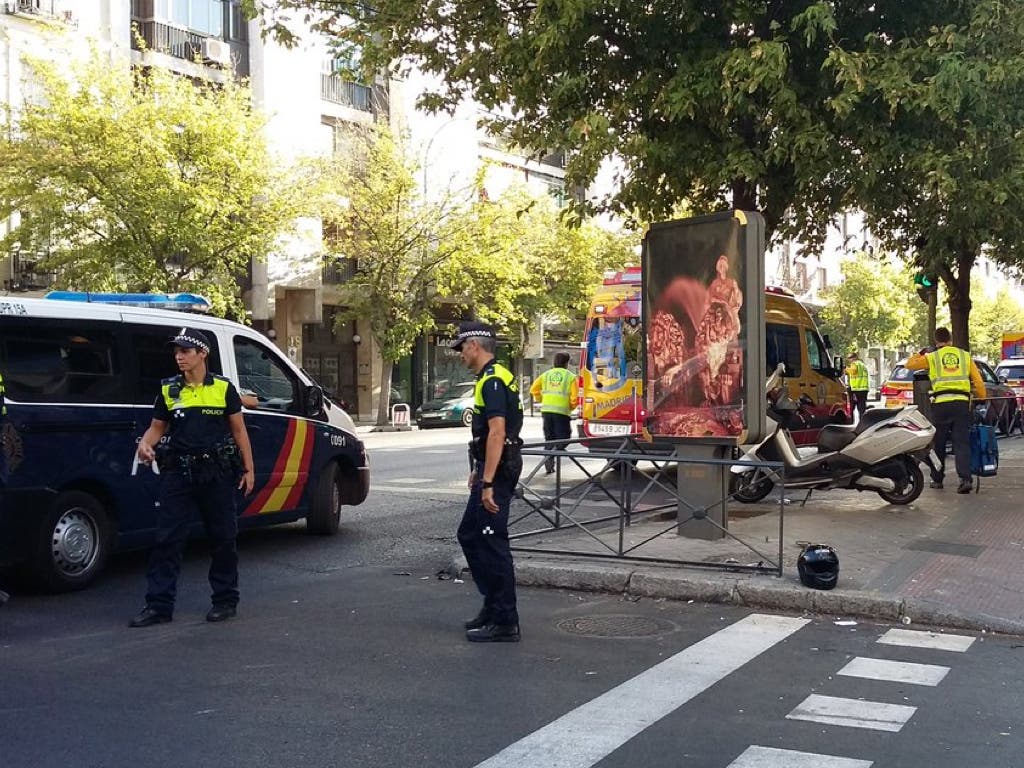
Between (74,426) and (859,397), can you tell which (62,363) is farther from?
(859,397)

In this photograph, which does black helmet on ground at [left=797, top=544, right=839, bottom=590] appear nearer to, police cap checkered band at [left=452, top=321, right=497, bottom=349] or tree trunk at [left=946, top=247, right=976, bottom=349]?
police cap checkered band at [left=452, top=321, right=497, bottom=349]

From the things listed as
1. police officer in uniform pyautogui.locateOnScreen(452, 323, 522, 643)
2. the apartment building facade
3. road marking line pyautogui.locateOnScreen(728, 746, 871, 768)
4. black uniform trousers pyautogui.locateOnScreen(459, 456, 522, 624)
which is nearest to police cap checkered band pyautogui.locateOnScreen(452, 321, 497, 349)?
police officer in uniform pyautogui.locateOnScreen(452, 323, 522, 643)

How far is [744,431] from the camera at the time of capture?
8.70m

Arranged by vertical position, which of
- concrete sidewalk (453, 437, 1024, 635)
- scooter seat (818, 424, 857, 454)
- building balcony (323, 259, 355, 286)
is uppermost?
building balcony (323, 259, 355, 286)

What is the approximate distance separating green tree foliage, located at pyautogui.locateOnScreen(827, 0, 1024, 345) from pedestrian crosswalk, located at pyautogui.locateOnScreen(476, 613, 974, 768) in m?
4.95

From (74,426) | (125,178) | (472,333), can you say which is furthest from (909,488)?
(125,178)

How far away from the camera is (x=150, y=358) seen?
815cm

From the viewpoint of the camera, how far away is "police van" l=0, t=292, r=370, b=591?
725 cm

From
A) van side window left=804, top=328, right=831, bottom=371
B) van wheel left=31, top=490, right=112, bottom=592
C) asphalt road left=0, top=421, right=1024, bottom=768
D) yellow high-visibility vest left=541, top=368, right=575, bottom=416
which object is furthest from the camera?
van side window left=804, top=328, right=831, bottom=371

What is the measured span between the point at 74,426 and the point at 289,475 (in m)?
2.32

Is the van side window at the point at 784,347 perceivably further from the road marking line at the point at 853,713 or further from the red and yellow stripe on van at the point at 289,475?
the road marking line at the point at 853,713

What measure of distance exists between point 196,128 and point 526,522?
17.2m

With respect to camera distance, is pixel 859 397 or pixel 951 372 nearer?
pixel 951 372

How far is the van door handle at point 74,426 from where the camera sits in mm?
7242
